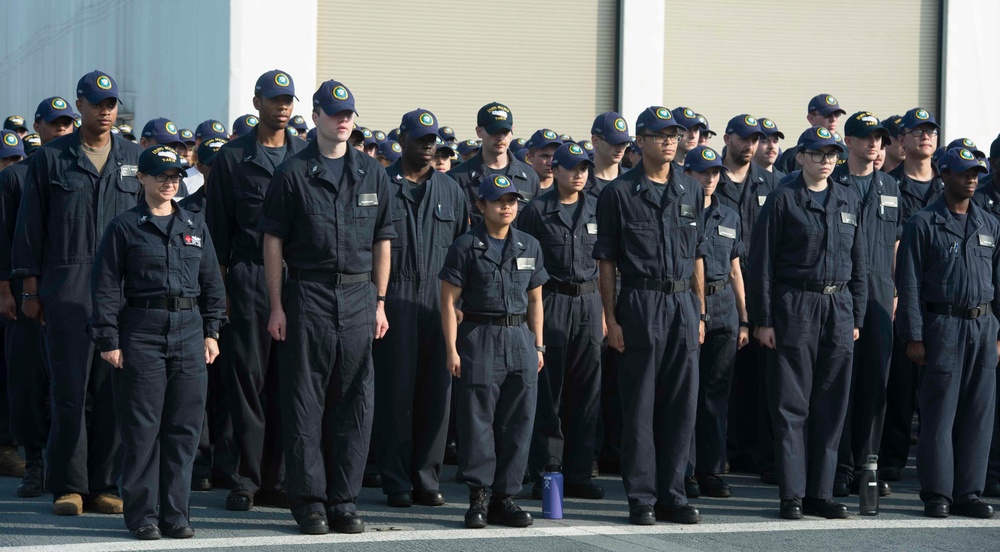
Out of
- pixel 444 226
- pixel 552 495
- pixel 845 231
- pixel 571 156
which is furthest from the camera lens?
pixel 571 156

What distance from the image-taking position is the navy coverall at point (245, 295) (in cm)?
948

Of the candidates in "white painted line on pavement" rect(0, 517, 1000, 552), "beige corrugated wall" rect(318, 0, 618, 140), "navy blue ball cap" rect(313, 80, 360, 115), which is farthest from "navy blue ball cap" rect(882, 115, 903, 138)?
"beige corrugated wall" rect(318, 0, 618, 140)

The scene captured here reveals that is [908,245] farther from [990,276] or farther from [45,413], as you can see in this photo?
[45,413]

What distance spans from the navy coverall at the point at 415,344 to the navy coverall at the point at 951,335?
2.93 meters

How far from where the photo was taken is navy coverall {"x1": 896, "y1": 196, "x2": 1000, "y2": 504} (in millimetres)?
9750

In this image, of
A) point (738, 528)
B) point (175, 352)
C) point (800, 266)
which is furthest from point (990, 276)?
point (175, 352)

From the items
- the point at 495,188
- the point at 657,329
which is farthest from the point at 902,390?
the point at 495,188

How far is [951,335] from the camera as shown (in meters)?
9.76

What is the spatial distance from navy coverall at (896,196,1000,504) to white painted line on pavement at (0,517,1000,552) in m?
0.40

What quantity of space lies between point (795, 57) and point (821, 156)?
42.6 feet

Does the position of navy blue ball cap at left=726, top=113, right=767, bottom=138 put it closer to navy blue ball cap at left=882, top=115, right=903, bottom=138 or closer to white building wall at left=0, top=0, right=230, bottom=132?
navy blue ball cap at left=882, top=115, right=903, bottom=138

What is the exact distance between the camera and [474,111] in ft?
69.2

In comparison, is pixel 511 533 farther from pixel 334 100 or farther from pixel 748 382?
pixel 748 382

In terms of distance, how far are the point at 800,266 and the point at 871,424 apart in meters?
1.45
